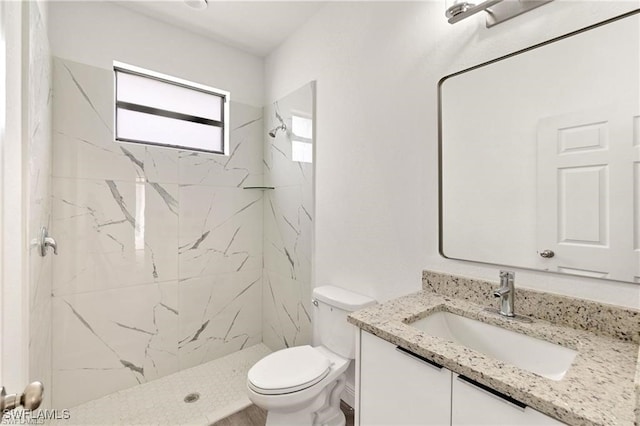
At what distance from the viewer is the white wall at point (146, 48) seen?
5.93 ft

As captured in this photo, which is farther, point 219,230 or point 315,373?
point 219,230

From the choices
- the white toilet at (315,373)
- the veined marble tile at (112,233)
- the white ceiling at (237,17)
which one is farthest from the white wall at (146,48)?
the white toilet at (315,373)

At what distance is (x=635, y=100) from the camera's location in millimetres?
876

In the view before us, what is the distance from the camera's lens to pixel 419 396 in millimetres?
891

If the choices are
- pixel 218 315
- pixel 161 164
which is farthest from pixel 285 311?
pixel 161 164

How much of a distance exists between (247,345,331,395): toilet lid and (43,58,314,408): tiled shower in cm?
53

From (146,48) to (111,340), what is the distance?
2.05 metres

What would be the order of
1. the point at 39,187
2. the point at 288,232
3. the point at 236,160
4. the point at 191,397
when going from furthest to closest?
1. the point at 236,160
2. the point at 288,232
3. the point at 191,397
4. the point at 39,187

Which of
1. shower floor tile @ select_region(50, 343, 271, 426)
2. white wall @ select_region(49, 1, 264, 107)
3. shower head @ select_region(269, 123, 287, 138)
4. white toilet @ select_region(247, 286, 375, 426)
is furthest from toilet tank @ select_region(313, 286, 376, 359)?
white wall @ select_region(49, 1, 264, 107)

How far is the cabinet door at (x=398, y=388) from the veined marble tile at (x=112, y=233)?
171 cm

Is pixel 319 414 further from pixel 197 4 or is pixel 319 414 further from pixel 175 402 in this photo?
pixel 197 4

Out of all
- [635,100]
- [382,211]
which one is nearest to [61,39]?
[382,211]

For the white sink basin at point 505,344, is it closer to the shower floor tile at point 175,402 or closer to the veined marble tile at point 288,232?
the veined marble tile at point 288,232

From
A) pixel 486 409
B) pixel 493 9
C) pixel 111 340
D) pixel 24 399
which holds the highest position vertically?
pixel 493 9
